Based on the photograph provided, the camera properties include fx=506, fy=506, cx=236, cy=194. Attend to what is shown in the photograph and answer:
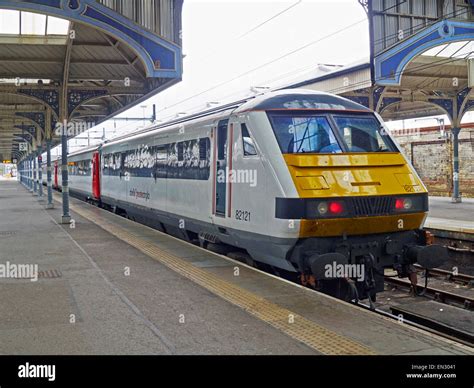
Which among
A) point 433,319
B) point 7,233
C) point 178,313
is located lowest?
point 433,319

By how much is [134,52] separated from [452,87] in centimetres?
1531

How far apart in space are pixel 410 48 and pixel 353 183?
11.9 m

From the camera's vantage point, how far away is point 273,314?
221 inches

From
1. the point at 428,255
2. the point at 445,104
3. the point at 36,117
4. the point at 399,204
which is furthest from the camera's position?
the point at 445,104

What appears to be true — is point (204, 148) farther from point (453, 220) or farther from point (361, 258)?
point (453, 220)

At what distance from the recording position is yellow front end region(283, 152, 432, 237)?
261 inches

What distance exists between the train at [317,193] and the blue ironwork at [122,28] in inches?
198

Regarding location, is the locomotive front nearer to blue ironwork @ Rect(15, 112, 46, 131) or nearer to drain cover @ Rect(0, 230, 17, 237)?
drain cover @ Rect(0, 230, 17, 237)

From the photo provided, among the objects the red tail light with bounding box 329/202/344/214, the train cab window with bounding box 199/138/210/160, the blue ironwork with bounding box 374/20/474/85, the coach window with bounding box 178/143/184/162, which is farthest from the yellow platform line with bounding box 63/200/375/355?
the blue ironwork with bounding box 374/20/474/85

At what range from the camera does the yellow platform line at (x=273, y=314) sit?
181 inches

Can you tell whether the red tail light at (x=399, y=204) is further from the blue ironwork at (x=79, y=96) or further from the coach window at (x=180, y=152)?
the blue ironwork at (x=79, y=96)

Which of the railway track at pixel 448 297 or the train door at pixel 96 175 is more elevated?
the train door at pixel 96 175
